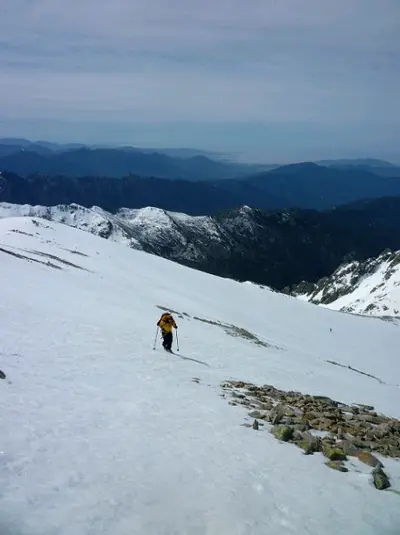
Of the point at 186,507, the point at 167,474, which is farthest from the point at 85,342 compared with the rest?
the point at 186,507

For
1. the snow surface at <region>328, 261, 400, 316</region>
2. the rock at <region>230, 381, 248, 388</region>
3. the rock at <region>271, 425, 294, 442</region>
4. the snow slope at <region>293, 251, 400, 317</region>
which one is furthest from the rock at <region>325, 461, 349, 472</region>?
the snow surface at <region>328, 261, 400, 316</region>

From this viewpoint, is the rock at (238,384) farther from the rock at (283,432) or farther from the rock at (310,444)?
the rock at (310,444)

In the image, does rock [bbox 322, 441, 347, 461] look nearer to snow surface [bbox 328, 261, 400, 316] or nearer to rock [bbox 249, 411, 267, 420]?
rock [bbox 249, 411, 267, 420]

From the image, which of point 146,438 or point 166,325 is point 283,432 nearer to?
point 146,438

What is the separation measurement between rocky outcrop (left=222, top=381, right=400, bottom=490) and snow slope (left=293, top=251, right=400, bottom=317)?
9691 centimetres

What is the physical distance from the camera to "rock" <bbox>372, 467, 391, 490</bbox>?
10839 millimetres

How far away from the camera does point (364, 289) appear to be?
151 meters

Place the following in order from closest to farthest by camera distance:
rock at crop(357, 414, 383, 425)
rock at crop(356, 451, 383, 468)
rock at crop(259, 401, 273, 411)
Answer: rock at crop(356, 451, 383, 468) → rock at crop(259, 401, 273, 411) → rock at crop(357, 414, 383, 425)

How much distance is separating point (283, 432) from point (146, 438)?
11.8 ft

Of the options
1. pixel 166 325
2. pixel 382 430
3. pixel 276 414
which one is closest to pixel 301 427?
pixel 276 414

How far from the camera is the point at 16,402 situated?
12312 mm

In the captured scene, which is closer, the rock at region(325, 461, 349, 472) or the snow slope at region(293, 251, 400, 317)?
the rock at region(325, 461, 349, 472)

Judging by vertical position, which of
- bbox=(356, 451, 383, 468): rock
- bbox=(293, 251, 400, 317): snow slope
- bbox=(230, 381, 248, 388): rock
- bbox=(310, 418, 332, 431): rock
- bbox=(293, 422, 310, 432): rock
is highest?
bbox=(356, 451, 383, 468): rock

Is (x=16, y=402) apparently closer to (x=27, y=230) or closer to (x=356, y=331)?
(x=356, y=331)
